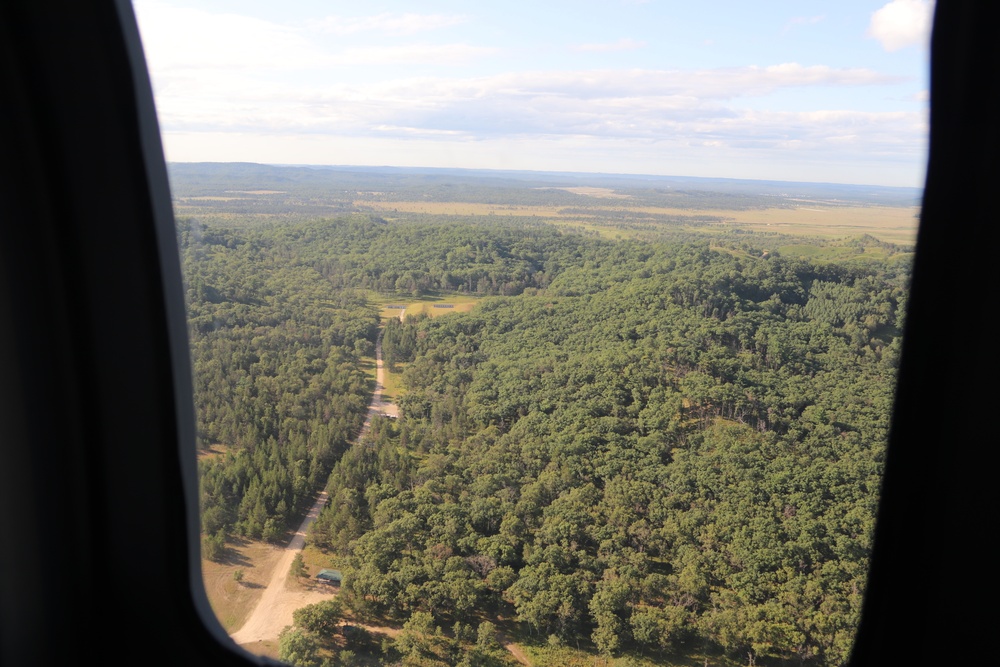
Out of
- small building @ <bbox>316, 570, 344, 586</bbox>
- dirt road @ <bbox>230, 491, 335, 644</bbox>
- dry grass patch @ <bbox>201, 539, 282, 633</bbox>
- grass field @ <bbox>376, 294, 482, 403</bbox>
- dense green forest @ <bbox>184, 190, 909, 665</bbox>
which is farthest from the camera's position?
grass field @ <bbox>376, 294, 482, 403</bbox>

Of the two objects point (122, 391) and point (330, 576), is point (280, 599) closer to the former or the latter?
point (330, 576)

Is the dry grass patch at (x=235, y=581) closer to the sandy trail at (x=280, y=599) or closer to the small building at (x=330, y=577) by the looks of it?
the sandy trail at (x=280, y=599)

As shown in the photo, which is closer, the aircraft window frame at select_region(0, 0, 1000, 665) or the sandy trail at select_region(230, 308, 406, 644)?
the aircraft window frame at select_region(0, 0, 1000, 665)

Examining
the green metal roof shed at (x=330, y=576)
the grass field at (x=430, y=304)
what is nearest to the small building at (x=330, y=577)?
the green metal roof shed at (x=330, y=576)

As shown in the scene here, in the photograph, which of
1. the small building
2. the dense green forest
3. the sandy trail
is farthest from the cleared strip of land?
the small building

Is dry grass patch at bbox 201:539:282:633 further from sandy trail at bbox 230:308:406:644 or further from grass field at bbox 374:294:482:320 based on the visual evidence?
grass field at bbox 374:294:482:320

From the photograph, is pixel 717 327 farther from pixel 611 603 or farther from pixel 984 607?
pixel 984 607
